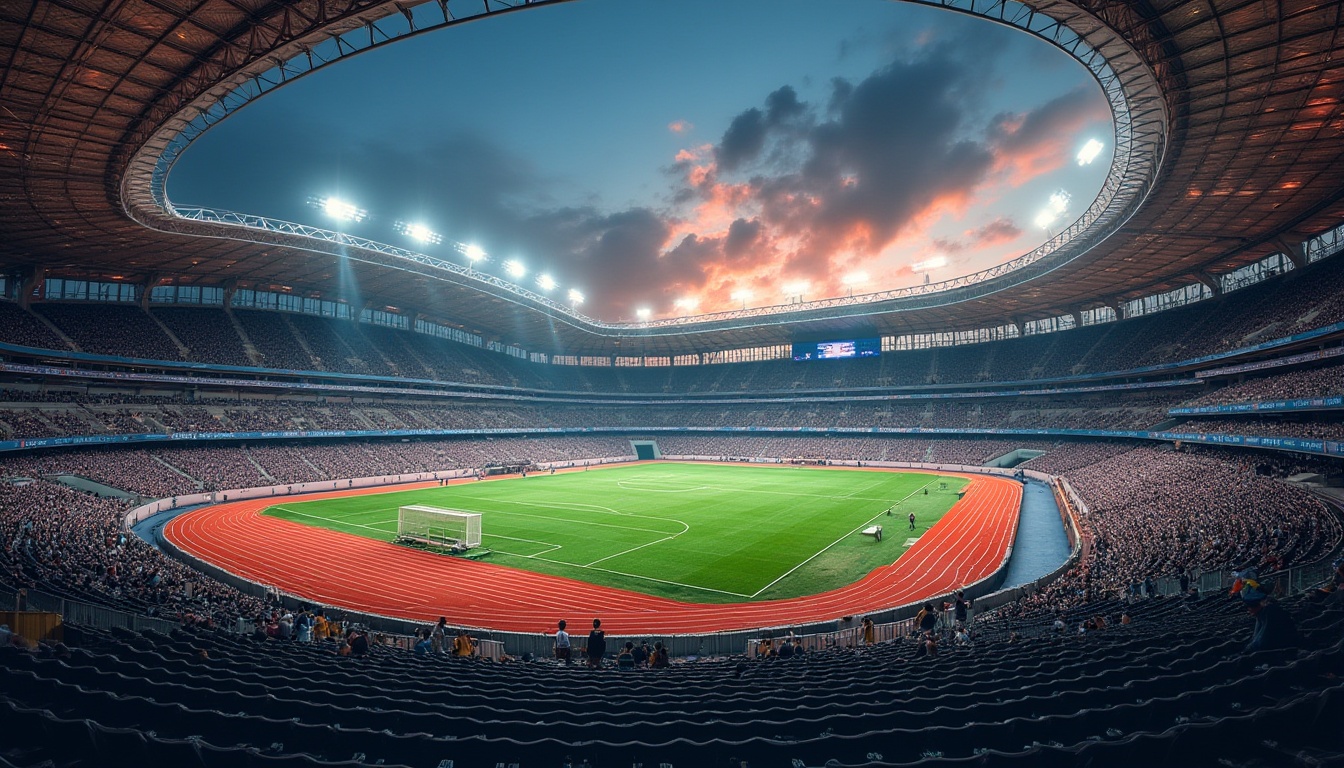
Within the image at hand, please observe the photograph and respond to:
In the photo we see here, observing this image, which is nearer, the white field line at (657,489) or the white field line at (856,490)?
the white field line at (856,490)

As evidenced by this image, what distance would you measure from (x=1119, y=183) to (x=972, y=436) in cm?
3986

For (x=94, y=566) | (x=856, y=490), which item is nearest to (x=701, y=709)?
(x=94, y=566)

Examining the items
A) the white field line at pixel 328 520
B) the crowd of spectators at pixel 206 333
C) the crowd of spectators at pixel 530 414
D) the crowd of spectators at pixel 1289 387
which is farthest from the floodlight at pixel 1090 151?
the crowd of spectators at pixel 206 333

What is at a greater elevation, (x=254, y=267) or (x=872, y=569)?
(x=254, y=267)

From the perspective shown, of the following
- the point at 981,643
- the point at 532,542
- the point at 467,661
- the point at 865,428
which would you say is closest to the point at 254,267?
the point at 532,542

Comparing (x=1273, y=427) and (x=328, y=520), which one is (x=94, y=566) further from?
(x=1273, y=427)

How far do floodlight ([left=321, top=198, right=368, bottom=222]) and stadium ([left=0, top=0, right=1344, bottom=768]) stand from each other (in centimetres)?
27

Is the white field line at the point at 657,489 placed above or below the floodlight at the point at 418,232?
below

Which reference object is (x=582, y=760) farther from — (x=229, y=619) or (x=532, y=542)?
(x=532, y=542)

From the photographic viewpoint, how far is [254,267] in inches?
1901

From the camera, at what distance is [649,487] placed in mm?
51625

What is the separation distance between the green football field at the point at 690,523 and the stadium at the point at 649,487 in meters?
0.36

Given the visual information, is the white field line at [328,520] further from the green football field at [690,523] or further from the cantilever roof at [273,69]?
the cantilever roof at [273,69]

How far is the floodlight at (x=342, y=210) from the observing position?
4603 centimetres
